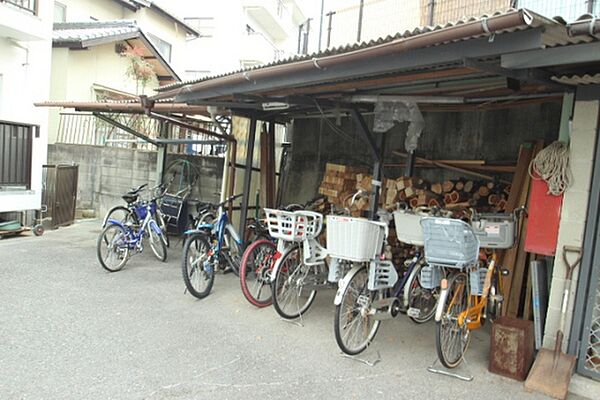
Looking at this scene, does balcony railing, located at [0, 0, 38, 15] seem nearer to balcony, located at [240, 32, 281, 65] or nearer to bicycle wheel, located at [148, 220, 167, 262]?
bicycle wheel, located at [148, 220, 167, 262]

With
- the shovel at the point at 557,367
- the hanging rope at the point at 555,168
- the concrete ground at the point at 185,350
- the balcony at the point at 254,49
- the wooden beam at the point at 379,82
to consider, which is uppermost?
the balcony at the point at 254,49

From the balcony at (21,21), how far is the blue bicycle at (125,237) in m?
4.57

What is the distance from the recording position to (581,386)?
127 inches

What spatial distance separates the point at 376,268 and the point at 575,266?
159 centimetres

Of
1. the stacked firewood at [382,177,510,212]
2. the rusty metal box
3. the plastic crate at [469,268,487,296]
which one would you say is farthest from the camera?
the stacked firewood at [382,177,510,212]

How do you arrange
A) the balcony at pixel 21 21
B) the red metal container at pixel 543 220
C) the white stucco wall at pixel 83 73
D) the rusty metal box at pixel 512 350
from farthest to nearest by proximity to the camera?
the white stucco wall at pixel 83 73 → the balcony at pixel 21 21 → the red metal container at pixel 543 220 → the rusty metal box at pixel 512 350

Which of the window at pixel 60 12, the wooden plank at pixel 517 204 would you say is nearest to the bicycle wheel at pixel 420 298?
the wooden plank at pixel 517 204

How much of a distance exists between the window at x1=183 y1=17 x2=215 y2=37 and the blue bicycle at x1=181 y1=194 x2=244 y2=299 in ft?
57.8

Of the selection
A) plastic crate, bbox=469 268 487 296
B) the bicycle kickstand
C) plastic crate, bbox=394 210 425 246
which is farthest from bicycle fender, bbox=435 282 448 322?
plastic crate, bbox=394 210 425 246

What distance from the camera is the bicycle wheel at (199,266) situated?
4.92 meters

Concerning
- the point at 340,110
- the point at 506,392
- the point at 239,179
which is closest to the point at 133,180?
the point at 239,179

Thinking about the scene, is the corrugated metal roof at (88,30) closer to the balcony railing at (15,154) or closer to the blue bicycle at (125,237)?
the balcony railing at (15,154)

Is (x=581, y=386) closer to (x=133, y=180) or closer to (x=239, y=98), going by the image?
(x=239, y=98)

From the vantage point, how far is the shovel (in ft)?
10.4
